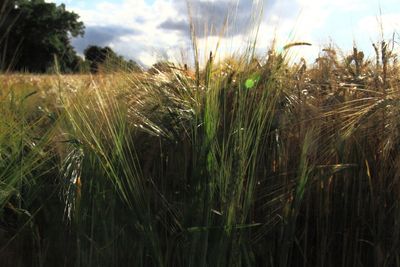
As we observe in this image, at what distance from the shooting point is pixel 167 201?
259 cm

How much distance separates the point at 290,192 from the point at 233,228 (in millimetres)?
409

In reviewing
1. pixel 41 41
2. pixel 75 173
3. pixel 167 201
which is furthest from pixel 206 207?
pixel 41 41

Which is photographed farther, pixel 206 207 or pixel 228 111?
pixel 228 111

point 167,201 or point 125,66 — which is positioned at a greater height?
point 125,66

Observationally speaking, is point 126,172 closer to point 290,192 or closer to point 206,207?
point 206,207

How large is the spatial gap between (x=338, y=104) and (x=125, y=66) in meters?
2.10

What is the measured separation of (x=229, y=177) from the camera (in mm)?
2246

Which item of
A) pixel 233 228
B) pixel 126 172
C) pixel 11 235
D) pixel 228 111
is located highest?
pixel 228 111

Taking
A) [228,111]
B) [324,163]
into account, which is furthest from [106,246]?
[324,163]

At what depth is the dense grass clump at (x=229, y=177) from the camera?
2.34 m

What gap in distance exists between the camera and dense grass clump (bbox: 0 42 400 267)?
7.67ft

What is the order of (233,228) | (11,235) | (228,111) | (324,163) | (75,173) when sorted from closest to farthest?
1. (233,228)
2. (228,111)
3. (324,163)
4. (75,173)
5. (11,235)

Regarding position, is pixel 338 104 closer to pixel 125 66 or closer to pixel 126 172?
pixel 126 172

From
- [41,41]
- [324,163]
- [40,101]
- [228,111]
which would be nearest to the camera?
[228,111]
